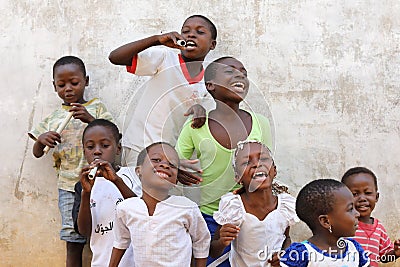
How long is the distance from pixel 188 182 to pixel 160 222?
1.05 ft

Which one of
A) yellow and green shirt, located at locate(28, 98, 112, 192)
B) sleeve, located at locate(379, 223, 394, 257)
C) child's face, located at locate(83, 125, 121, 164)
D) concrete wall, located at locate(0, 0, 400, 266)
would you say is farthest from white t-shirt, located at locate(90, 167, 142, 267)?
sleeve, located at locate(379, 223, 394, 257)

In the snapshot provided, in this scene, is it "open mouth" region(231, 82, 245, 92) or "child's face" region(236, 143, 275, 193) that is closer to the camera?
"child's face" region(236, 143, 275, 193)

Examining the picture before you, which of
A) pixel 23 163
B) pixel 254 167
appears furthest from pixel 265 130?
pixel 23 163

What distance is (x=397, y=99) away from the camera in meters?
4.32

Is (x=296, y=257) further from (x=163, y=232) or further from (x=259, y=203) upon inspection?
(x=163, y=232)

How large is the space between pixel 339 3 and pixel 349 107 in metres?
0.66

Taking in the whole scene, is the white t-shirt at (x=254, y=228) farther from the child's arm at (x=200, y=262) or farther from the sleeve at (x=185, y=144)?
the sleeve at (x=185, y=144)

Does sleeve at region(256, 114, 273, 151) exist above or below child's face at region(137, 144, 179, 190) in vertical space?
above

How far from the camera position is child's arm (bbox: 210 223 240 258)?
3398 millimetres

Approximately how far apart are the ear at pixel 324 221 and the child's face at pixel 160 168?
753 millimetres

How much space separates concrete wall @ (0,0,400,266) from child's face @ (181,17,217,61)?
0.33 meters

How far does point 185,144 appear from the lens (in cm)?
377

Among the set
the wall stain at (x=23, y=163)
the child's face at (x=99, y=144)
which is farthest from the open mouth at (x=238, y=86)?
the wall stain at (x=23, y=163)

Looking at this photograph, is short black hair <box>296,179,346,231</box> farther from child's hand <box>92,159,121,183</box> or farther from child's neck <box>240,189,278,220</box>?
child's hand <box>92,159,121,183</box>
